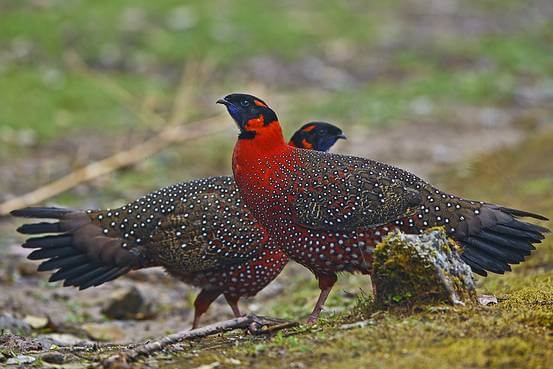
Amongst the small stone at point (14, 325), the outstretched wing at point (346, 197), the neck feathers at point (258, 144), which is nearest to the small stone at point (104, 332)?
the small stone at point (14, 325)

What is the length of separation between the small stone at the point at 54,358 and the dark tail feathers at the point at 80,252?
63.5 inches

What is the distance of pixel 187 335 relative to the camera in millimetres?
4262

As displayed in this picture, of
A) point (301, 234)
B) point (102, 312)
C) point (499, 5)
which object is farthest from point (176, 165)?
point (499, 5)

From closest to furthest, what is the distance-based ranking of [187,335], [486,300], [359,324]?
[359,324], [187,335], [486,300]

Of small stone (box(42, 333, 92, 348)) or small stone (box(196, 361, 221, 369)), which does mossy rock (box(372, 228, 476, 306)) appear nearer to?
small stone (box(196, 361, 221, 369))

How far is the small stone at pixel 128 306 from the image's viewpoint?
6844mm

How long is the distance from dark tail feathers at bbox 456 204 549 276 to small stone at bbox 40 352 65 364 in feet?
7.27

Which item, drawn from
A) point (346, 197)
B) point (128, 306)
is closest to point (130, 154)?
point (128, 306)

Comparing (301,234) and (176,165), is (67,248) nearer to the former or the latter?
(301,234)

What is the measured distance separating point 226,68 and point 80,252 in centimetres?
859

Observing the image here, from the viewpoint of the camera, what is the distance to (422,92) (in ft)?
44.0

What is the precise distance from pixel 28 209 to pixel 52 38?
29.8ft

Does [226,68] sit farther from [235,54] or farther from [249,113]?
[249,113]

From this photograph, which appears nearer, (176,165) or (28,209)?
(28,209)
